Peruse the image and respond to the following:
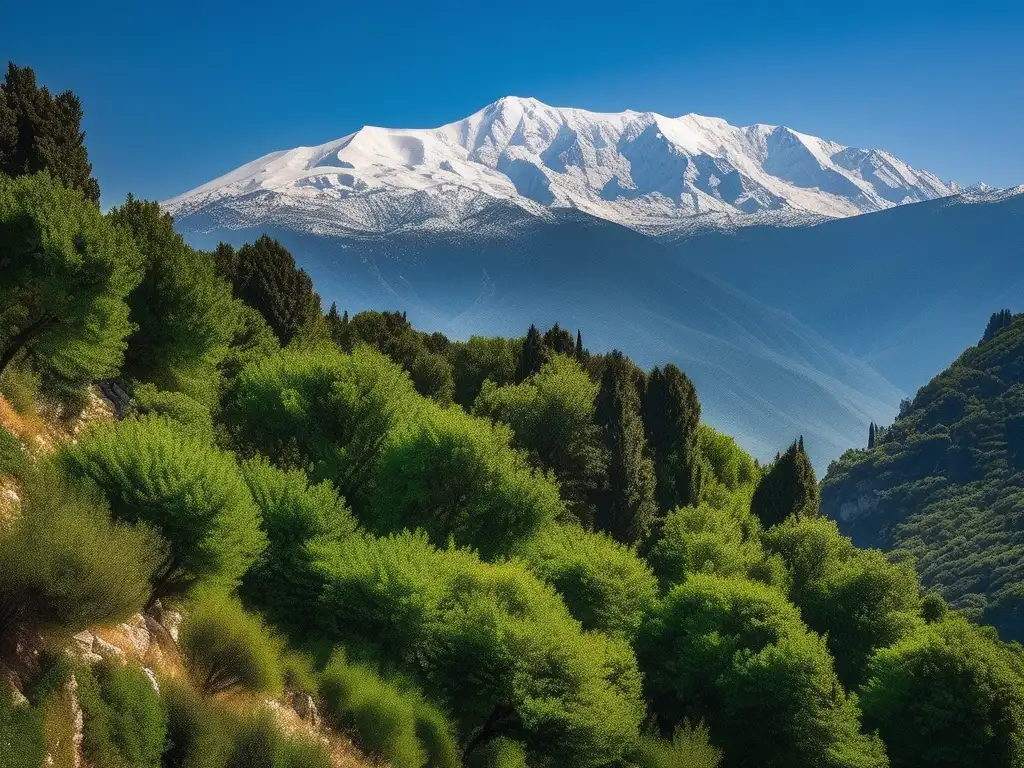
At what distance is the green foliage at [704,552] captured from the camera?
48.8 m

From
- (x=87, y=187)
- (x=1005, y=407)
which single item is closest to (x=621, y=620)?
(x=87, y=187)

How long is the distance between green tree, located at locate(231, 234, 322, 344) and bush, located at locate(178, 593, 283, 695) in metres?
37.0

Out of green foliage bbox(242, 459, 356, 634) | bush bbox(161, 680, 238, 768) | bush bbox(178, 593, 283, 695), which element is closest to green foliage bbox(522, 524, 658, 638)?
green foliage bbox(242, 459, 356, 634)

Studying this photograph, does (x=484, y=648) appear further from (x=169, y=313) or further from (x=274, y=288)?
(x=274, y=288)

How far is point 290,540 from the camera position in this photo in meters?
31.5

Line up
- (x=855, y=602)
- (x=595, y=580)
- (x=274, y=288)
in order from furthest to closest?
1. (x=274, y=288)
2. (x=855, y=602)
3. (x=595, y=580)

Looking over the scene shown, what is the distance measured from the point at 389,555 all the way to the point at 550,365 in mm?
37172

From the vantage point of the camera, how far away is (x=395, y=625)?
2961cm

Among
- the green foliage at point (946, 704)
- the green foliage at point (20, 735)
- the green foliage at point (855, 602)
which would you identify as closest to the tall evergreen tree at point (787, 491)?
the green foliage at point (855, 602)

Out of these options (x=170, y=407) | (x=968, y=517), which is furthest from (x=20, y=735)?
(x=968, y=517)

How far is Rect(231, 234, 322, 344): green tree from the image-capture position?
59.9 m

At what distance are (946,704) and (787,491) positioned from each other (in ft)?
92.3

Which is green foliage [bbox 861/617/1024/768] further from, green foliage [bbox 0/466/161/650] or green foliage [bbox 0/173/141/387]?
green foliage [bbox 0/173/141/387]

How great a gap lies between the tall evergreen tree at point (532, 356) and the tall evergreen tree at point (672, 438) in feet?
30.8
